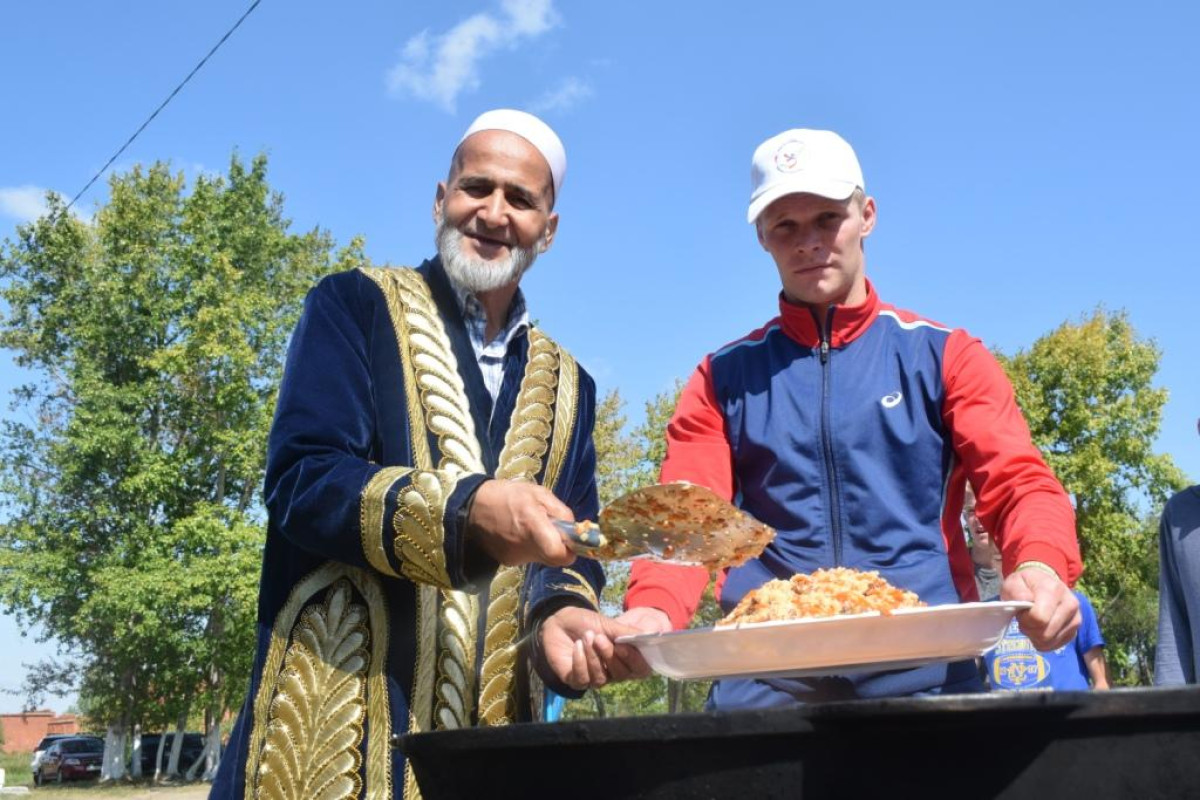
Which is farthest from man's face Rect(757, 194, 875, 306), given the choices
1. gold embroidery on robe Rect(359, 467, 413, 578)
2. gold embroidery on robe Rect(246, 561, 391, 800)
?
gold embroidery on robe Rect(246, 561, 391, 800)

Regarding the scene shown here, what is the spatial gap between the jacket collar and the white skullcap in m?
0.81

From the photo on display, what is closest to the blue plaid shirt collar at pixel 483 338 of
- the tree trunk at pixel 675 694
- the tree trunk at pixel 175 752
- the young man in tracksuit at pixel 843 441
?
the young man in tracksuit at pixel 843 441

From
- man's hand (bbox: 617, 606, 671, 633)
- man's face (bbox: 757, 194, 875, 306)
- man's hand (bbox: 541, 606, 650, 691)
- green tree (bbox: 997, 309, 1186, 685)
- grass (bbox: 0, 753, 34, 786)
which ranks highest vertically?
green tree (bbox: 997, 309, 1186, 685)

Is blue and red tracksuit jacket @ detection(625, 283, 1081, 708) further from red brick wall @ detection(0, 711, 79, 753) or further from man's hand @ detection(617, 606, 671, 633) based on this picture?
red brick wall @ detection(0, 711, 79, 753)

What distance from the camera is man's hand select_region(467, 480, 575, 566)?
1.93 m

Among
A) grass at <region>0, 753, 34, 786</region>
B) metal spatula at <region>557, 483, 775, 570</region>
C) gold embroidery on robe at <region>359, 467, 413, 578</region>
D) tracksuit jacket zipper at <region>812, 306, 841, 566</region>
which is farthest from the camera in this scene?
grass at <region>0, 753, 34, 786</region>

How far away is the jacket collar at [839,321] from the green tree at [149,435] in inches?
1053

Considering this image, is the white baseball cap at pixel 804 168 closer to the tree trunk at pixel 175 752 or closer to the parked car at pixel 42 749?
the tree trunk at pixel 175 752

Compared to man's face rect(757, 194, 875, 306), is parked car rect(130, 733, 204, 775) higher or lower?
lower

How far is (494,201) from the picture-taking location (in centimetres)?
292

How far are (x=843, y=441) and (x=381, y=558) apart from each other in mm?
1098

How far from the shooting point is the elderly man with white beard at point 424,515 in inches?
84.6

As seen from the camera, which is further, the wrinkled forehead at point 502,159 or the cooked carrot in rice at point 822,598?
the wrinkled forehead at point 502,159

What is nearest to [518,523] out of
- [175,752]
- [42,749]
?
[175,752]
